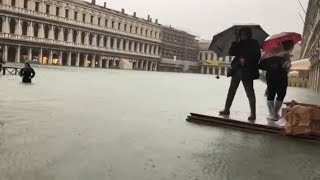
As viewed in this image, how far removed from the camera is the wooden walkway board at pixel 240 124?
24.6ft

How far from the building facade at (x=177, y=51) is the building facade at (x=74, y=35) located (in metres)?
4.11

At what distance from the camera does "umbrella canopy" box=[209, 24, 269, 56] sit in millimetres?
8484

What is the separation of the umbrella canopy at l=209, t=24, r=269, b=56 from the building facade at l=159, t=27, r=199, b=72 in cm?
9143

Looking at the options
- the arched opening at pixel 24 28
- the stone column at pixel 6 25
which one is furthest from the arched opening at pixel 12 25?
the arched opening at pixel 24 28

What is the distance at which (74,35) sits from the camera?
7388 centimetres

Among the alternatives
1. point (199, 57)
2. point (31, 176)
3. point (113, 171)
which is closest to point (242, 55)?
point (113, 171)

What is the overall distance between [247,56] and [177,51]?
99731mm

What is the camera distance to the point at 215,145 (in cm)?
617

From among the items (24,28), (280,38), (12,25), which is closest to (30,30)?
(24,28)

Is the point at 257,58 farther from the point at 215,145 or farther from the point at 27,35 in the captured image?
the point at 27,35

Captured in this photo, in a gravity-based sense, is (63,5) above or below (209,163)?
above

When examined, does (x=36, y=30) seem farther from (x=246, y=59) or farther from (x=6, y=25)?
(x=246, y=59)

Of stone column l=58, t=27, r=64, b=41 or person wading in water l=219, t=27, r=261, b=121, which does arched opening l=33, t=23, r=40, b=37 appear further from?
person wading in water l=219, t=27, r=261, b=121

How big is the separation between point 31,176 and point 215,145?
301cm
